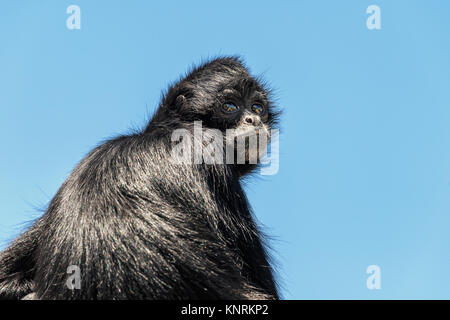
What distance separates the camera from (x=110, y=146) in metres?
10.4

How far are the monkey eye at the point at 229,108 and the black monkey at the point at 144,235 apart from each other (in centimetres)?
43

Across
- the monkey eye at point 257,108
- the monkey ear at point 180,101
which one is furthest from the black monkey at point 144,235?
the monkey eye at point 257,108

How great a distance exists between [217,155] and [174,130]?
798mm

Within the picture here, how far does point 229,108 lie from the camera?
483 inches

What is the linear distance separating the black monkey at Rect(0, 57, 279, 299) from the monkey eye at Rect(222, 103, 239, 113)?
17.0 inches

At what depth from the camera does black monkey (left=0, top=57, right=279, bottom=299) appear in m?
8.32

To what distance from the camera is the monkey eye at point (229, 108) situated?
479 inches

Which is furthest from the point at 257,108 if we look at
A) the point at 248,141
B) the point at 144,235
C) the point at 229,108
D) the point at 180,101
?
the point at 144,235

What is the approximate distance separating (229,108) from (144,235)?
4.23 meters

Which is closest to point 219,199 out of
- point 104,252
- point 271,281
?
point 271,281

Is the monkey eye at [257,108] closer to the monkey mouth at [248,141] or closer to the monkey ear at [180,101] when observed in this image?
the monkey mouth at [248,141]

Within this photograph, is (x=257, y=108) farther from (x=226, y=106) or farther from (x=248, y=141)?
(x=248, y=141)
